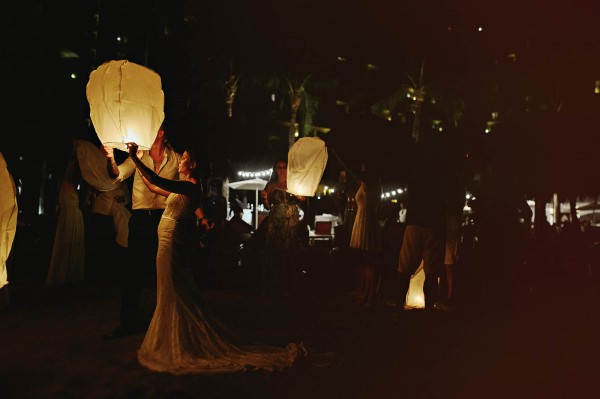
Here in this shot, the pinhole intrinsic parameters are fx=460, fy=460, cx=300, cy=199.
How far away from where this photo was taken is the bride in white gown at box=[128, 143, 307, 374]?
4074 millimetres

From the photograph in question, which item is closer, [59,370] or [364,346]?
[59,370]

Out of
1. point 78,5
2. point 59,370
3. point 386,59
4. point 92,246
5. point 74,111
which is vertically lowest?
point 59,370

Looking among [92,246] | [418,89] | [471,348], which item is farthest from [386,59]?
[471,348]

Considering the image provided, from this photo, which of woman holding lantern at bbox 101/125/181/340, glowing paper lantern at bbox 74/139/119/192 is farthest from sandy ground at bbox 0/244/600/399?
glowing paper lantern at bbox 74/139/119/192

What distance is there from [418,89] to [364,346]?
27522mm

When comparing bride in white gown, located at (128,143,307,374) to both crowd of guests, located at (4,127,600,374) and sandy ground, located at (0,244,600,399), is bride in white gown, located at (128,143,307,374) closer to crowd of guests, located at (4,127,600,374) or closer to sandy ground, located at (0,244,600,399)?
crowd of guests, located at (4,127,600,374)

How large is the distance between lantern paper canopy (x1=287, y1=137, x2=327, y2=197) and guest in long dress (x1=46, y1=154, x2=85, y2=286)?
384 centimetres

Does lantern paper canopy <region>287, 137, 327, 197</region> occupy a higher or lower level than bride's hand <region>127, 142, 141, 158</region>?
higher

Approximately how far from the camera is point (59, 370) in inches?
157

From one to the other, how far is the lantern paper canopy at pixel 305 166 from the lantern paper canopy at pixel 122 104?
3.30 m

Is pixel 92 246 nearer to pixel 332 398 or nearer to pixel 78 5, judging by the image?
pixel 332 398

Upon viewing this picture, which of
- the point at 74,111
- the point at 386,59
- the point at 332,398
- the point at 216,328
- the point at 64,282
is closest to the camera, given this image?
the point at 332,398

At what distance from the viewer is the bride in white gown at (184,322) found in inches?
160

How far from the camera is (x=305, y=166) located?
7.52 m
